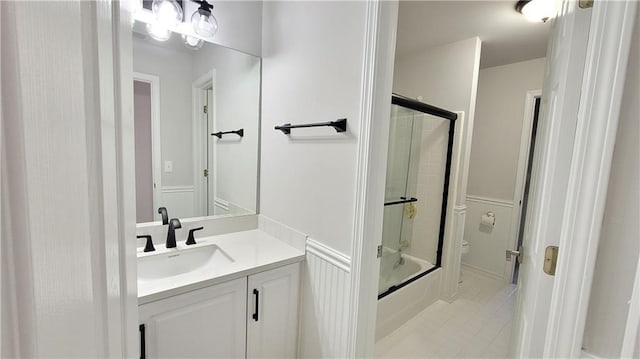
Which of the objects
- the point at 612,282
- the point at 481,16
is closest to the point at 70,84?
the point at 612,282

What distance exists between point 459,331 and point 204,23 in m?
2.79

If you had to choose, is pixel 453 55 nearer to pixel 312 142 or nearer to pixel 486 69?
pixel 486 69

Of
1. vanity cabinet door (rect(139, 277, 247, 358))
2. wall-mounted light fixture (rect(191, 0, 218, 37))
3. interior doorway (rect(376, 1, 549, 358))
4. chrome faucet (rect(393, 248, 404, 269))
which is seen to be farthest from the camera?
chrome faucet (rect(393, 248, 404, 269))

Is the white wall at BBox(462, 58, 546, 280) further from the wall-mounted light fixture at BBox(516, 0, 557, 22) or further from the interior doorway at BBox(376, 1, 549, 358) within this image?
the wall-mounted light fixture at BBox(516, 0, 557, 22)

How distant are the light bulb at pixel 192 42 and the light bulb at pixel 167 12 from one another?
0.28 feet

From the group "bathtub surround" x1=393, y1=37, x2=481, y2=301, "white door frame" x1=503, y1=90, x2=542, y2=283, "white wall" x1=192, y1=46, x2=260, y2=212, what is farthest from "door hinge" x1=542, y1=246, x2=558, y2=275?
"white door frame" x1=503, y1=90, x2=542, y2=283

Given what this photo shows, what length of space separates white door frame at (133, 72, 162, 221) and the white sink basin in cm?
29

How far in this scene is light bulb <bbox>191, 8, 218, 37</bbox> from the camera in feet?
5.04

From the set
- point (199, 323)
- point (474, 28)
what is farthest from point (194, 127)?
point (474, 28)

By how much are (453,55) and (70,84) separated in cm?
289

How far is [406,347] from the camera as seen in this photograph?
6.43 ft

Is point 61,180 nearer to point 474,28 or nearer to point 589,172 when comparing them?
point 589,172

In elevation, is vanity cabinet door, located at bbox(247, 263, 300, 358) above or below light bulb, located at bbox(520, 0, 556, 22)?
below

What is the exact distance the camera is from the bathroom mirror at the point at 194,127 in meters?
1.56
